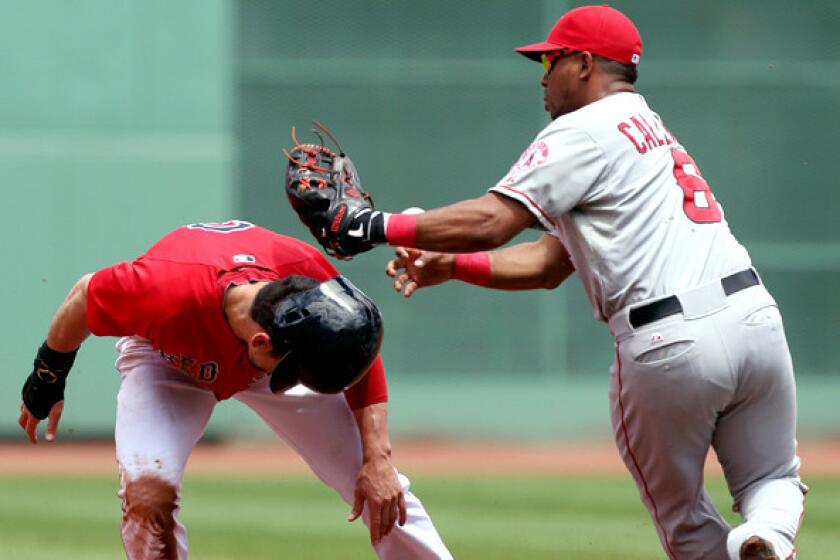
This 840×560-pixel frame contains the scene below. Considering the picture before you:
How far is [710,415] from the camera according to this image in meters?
4.79

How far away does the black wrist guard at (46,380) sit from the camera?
4953 millimetres

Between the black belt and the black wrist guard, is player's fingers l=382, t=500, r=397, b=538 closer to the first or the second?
the black belt

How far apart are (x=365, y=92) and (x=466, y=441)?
3.37 metres

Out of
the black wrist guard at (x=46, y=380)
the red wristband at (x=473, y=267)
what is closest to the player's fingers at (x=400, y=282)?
the red wristband at (x=473, y=267)

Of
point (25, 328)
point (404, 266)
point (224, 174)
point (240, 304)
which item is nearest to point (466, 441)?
point (224, 174)

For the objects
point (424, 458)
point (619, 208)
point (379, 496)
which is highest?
point (619, 208)

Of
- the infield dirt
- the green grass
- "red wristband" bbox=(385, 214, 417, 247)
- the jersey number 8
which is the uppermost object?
the jersey number 8

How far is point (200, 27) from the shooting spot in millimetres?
12555

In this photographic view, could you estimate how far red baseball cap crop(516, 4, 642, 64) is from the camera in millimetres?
5121

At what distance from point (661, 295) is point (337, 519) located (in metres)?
3.88

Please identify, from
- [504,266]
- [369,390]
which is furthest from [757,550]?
[504,266]

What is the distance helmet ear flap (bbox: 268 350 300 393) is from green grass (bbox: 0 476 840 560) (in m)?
2.55

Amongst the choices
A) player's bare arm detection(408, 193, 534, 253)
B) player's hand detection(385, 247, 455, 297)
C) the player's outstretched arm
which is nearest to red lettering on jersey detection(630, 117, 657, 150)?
player's bare arm detection(408, 193, 534, 253)

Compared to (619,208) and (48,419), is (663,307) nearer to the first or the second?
(619,208)
